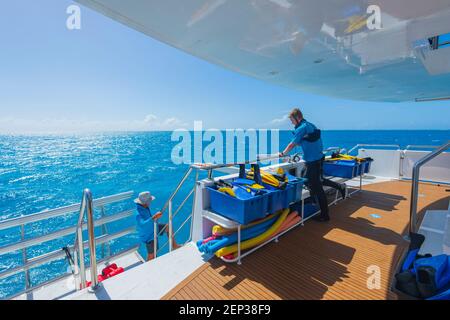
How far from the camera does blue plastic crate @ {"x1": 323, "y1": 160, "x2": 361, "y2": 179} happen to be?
13.0 ft

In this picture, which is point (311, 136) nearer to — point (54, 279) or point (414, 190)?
point (414, 190)

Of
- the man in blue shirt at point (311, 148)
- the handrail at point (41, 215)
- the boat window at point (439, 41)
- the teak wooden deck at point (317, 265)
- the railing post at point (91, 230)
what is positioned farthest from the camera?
the man in blue shirt at point (311, 148)

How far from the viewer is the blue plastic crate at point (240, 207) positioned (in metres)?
2.04

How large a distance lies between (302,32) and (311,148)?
145cm

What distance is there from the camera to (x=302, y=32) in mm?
2477

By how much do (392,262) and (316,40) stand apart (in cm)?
264

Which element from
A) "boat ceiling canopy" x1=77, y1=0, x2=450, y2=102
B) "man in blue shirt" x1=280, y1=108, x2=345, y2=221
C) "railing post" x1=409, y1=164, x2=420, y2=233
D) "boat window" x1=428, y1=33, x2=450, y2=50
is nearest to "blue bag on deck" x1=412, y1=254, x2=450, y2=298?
"railing post" x1=409, y1=164, x2=420, y2=233

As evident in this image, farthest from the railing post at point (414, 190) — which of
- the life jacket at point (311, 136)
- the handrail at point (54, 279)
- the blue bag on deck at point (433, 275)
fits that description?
the handrail at point (54, 279)

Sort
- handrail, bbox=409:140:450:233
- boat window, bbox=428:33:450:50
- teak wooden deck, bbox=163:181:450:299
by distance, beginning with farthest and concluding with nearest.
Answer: boat window, bbox=428:33:450:50, handrail, bbox=409:140:450:233, teak wooden deck, bbox=163:181:450:299

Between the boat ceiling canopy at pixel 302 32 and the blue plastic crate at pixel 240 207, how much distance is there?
1.79 m

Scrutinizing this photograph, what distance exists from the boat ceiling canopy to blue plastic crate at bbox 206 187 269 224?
1.79 meters

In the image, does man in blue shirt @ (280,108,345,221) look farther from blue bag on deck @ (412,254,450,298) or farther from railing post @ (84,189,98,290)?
railing post @ (84,189,98,290)

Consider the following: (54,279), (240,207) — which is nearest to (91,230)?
(240,207)

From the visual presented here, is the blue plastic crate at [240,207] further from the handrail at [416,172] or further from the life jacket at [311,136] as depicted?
the handrail at [416,172]
